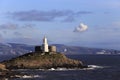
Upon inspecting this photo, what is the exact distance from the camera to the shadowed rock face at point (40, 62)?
6780 inches

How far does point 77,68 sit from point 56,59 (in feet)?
31.4

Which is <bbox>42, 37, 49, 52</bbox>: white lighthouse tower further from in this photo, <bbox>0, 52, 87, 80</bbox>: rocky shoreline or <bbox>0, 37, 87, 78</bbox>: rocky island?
<bbox>0, 52, 87, 80</bbox>: rocky shoreline

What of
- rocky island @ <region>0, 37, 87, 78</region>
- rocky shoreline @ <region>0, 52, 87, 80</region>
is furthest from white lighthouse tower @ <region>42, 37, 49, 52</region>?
rocky shoreline @ <region>0, 52, 87, 80</region>

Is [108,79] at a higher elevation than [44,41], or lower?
lower

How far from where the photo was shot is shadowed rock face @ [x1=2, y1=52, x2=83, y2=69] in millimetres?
172212

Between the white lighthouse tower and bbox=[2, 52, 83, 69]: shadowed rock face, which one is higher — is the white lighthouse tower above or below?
above

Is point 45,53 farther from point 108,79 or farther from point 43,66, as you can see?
point 108,79

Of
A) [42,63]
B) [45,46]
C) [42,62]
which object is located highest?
[45,46]

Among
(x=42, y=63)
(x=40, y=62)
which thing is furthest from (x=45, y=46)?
(x=40, y=62)

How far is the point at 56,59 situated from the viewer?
6998 inches

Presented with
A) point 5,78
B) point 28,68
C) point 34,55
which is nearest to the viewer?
point 5,78

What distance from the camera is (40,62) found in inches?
6870

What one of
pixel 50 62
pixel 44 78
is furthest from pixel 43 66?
pixel 44 78

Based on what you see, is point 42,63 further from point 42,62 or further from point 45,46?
point 45,46
